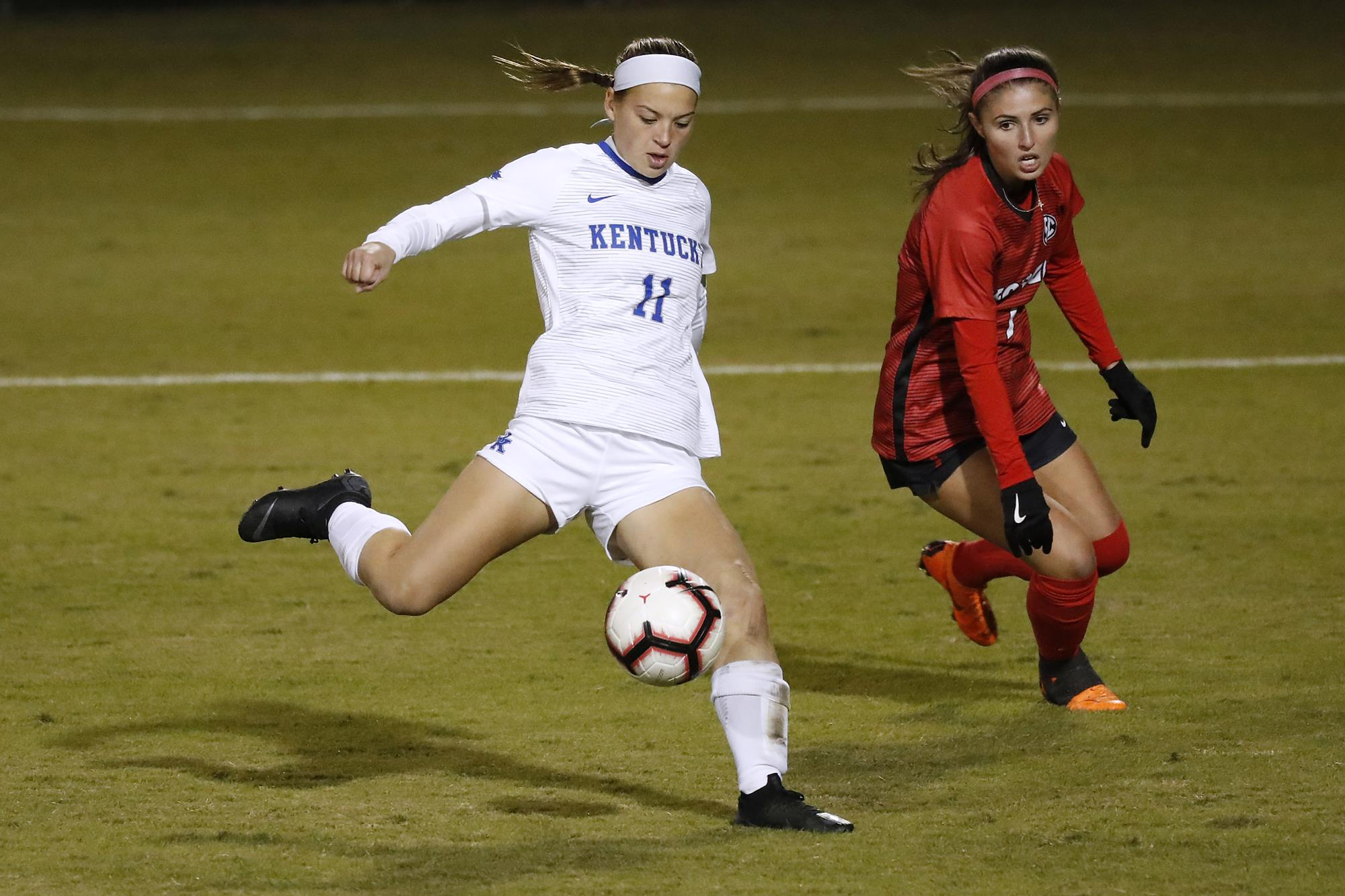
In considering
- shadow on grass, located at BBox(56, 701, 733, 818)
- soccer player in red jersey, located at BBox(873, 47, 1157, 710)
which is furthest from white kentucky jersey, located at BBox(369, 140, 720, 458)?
shadow on grass, located at BBox(56, 701, 733, 818)

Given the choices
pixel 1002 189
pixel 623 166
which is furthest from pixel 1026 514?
pixel 623 166

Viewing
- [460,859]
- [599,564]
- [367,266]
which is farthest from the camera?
[599,564]

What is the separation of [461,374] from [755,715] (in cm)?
670

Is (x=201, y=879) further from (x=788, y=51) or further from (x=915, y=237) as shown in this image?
(x=788, y=51)

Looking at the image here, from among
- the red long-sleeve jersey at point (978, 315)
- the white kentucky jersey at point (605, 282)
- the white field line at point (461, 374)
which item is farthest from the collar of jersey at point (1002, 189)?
the white field line at point (461, 374)

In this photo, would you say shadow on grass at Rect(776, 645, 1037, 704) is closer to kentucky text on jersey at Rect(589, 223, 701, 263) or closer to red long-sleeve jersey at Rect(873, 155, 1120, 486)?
red long-sleeve jersey at Rect(873, 155, 1120, 486)

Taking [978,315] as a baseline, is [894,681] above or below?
below

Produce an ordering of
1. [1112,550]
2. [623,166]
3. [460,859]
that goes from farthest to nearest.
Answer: [1112,550]
[623,166]
[460,859]

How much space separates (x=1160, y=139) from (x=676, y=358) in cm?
1362

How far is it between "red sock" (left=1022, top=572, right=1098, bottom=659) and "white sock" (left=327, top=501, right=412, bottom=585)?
188 centimetres

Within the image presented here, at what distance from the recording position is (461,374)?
36.5 feet

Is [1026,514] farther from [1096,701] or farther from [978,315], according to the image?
[1096,701]

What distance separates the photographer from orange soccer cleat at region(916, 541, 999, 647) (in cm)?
629

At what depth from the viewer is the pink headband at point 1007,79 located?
516 cm
